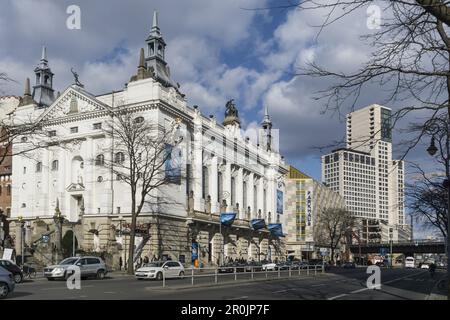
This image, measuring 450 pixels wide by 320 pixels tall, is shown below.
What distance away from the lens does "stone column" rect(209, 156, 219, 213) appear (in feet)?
233

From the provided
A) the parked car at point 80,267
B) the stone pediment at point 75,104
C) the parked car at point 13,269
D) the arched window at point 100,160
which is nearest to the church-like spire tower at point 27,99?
the stone pediment at point 75,104

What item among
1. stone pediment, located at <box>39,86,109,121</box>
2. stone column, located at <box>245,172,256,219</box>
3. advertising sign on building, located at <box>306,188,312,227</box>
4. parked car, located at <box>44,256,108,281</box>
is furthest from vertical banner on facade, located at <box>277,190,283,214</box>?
parked car, located at <box>44,256,108,281</box>

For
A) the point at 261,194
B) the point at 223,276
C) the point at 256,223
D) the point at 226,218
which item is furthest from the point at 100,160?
the point at 261,194

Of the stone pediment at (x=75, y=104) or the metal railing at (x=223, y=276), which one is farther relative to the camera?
the stone pediment at (x=75, y=104)

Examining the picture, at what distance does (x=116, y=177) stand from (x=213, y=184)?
53.2ft

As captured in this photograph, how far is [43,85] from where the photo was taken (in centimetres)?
7712

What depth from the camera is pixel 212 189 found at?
71.4 metres

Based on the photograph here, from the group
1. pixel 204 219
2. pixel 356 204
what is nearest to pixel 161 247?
pixel 204 219

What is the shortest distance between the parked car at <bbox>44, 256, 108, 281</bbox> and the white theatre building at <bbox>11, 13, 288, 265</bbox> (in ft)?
52.3

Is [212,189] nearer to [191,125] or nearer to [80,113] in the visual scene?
[191,125]

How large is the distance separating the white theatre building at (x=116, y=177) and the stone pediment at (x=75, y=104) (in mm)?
121

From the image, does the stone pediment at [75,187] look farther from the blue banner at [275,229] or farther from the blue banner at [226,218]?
the blue banner at [275,229]

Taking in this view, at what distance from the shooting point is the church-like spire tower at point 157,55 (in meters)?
69.8
